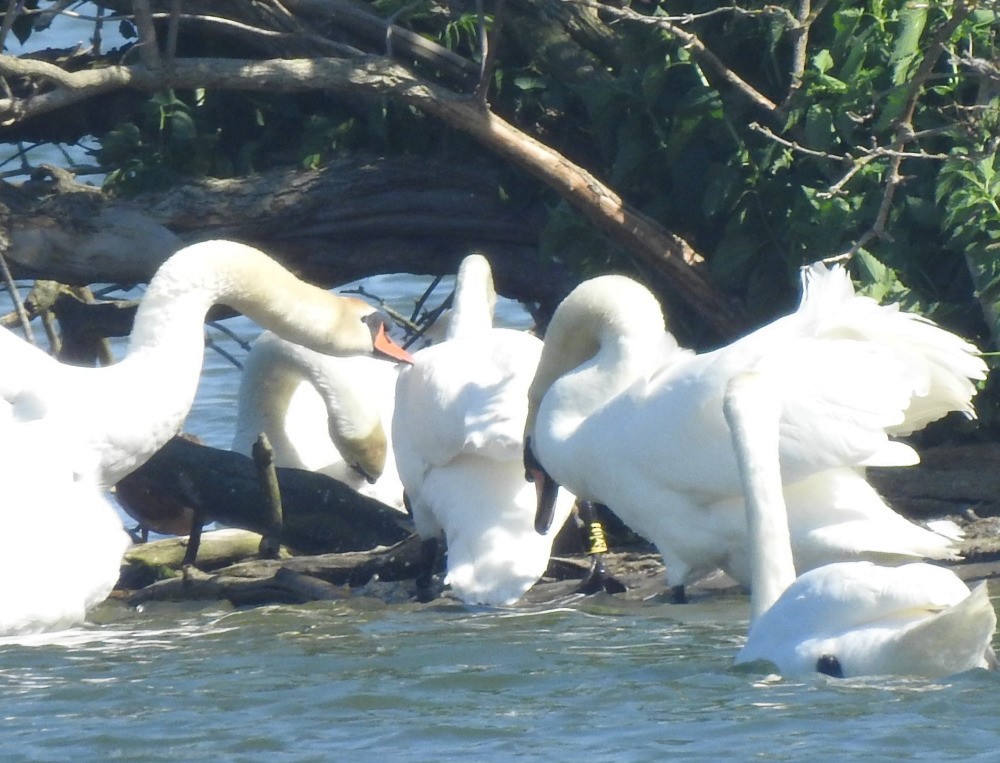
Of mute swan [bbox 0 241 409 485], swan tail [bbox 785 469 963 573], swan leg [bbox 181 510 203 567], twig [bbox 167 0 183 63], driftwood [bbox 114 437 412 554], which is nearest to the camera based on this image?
swan tail [bbox 785 469 963 573]

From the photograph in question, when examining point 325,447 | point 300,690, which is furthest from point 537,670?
point 325,447

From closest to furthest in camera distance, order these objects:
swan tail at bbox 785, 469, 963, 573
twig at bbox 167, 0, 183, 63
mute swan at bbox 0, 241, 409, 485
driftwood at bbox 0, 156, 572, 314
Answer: swan tail at bbox 785, 469, 963, 573, mute swan at bbox 0, 241, 409, 485, twig at bbox 167, 0, 183, 63, driftwood at bbox 0, 156, 572, 314

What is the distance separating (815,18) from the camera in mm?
7430

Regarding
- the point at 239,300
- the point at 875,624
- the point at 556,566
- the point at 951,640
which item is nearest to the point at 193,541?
the point at 239,300

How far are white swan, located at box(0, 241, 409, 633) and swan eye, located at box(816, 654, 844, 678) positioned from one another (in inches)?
99.3

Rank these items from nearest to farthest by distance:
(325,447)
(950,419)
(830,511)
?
(830,511), (950,419), (325,447)

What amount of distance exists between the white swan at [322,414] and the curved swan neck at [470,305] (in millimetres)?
862

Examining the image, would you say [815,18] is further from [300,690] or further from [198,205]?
[300,690]

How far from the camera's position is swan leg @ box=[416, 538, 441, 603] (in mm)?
7312

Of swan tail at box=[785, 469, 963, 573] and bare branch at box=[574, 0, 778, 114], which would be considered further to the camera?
bare branch at box=[574, 0, 778, 114]

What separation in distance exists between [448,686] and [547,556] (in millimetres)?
1594

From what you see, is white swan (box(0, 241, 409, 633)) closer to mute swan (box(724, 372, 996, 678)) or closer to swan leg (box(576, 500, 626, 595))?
swan leg (box(576, 500, 626, 595))

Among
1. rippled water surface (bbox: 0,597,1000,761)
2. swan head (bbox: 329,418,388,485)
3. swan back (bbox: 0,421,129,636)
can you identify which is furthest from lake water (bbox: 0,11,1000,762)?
swan head (bbox: 329,418,388,485)

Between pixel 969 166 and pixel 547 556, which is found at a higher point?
pixel 969 166
